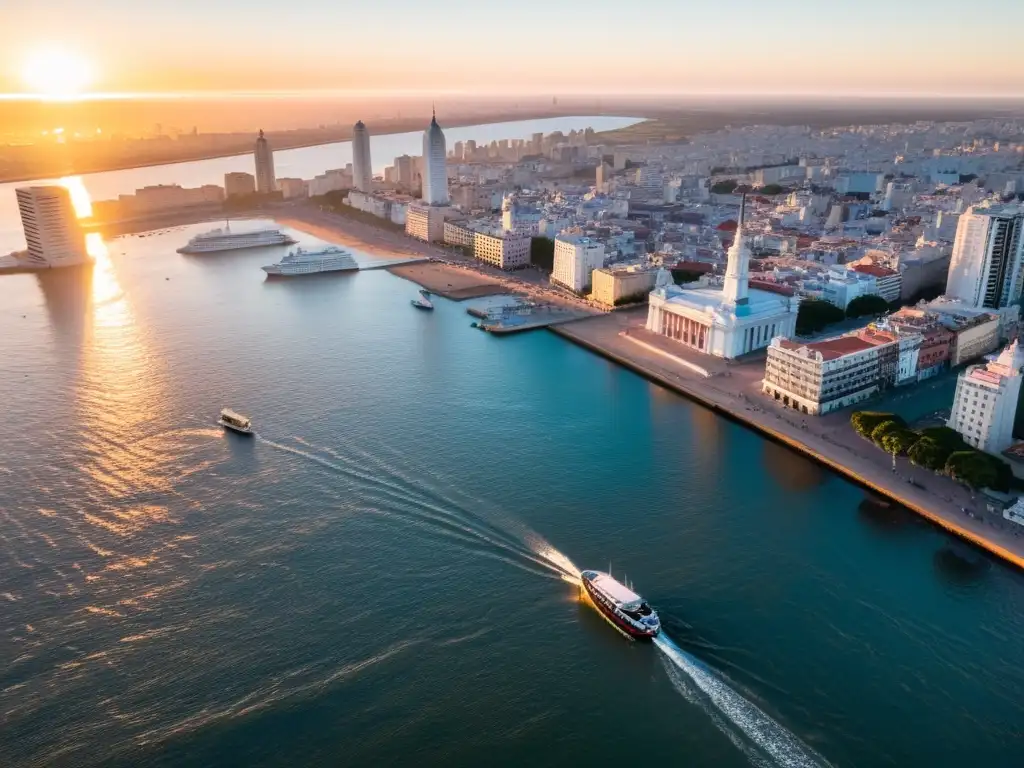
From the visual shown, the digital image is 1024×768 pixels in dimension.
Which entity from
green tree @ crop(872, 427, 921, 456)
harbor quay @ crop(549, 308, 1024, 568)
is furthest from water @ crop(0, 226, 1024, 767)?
green tree @ crop(872, 427, 921, 456)

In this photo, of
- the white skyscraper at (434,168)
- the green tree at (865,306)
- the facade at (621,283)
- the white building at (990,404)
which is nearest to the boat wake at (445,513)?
the white building at (990,404)

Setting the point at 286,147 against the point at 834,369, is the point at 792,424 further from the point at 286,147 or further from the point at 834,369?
the point at 286,147

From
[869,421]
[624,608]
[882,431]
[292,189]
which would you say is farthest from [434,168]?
[624,608]

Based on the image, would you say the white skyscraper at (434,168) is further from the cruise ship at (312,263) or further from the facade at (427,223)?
the cruise ship at (312,263)

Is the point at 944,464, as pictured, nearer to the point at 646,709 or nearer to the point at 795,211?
the point at 646,709

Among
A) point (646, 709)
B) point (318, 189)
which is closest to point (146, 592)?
point (646, 709)

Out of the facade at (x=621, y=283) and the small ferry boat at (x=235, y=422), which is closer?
the small ferry boat at (x=235, y=422)

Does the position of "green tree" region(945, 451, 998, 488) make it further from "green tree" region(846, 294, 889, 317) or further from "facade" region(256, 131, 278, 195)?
"facade" region(256, 131, 278, 195)
